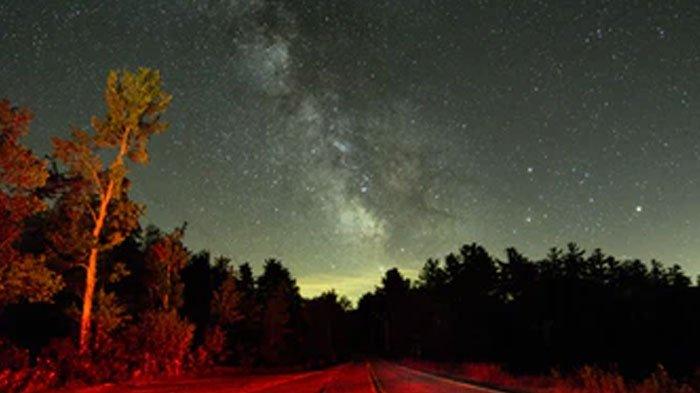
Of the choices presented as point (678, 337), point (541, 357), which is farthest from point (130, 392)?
point (678, 337)

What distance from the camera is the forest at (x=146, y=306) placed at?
24.4 m

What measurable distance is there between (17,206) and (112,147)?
291 inches

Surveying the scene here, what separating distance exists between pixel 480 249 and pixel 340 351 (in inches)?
1830

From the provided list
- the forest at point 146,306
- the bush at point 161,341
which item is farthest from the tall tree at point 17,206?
the bush at point 161,341

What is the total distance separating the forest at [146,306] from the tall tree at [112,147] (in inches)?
2.5

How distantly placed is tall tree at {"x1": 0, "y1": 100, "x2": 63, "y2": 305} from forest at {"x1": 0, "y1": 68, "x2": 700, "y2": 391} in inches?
1.9

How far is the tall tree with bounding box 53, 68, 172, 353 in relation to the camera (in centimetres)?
2969

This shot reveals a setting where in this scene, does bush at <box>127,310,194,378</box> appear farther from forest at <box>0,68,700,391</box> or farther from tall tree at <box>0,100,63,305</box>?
tall tree at <box>0,100,63,305</box>

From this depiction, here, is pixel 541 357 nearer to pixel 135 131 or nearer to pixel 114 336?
pixel 114 336

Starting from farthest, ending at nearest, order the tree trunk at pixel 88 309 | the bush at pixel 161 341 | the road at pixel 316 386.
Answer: the bush at pixel 161 341 < the tree trunk at pixel 88 309 < the road at pixel 316 386

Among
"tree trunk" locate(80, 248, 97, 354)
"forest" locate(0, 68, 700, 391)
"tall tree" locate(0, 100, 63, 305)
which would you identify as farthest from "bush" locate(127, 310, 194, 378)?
"tall tree" locate(0, 100, 63, 305)

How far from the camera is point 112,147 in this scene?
30.9m

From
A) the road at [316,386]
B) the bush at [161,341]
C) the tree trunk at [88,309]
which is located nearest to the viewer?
the road at [316,386]

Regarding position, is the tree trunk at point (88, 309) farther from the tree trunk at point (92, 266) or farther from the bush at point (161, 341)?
the bush at point (161, 341)
